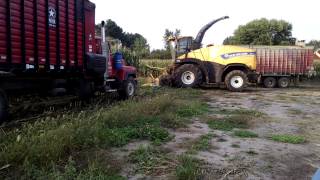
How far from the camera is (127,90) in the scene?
15.9 metres

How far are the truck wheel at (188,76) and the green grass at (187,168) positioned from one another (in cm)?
1553

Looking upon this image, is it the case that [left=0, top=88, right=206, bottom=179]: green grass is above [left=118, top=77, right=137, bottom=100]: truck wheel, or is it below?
below

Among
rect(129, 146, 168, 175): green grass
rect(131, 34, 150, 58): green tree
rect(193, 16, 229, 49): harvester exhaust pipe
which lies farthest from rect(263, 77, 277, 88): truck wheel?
rect(129, 146, 168, 175): green grass

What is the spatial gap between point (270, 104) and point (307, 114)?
2.61 metres

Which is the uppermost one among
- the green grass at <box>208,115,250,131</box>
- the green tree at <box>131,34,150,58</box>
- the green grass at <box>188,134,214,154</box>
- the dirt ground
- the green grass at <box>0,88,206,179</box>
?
the green tree at <box>131,34,150,58</box>

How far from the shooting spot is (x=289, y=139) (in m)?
8.42

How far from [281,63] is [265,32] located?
55.0m

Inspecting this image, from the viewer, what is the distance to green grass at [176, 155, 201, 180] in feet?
18.0

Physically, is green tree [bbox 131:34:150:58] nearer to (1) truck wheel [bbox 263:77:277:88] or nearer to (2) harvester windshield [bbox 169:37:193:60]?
(2) harvester windshield [bbox 169:37:193:60]

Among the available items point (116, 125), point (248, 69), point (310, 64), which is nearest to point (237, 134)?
point (116, 125)

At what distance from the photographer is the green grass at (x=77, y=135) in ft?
18.6

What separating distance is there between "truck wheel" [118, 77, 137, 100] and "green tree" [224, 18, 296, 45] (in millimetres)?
64680

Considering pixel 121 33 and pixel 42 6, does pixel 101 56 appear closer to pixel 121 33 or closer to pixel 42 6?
pixel 42 6

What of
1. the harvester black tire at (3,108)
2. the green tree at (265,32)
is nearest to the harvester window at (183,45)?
the harvester black tire at (3,108)
